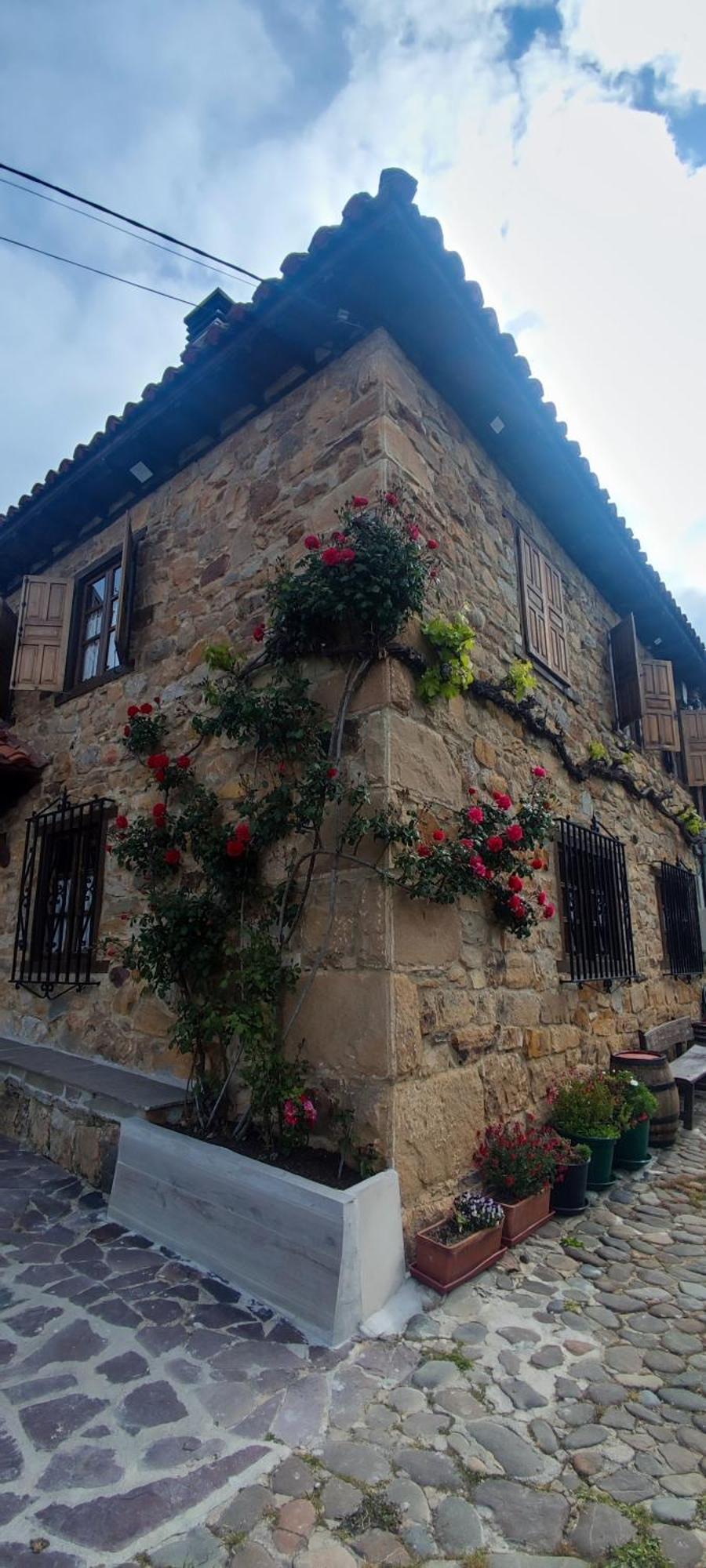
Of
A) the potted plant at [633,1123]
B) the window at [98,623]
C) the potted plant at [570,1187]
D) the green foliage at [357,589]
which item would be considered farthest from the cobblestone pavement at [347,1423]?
the window at [98,623]

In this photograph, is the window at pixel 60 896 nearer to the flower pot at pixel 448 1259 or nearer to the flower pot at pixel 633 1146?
the flower pot at pixel 448 1259

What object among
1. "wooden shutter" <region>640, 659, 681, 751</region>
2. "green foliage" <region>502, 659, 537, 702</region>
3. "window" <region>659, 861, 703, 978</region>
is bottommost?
"window" <region>659, 861, 703, 978</region>

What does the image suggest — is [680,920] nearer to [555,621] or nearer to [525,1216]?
[555,621]

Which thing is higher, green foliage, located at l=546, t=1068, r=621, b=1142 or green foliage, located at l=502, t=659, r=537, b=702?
green foliage, located at l=502, t=659, r=537, b=702

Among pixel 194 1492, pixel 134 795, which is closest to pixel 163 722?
pixel 134 795

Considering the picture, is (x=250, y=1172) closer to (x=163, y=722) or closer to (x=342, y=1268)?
(x=342, y=1268)

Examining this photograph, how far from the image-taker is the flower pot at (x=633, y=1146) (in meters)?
4.70

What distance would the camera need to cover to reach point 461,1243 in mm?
3000

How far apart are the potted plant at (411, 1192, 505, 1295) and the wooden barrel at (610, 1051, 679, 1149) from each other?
2280 mm

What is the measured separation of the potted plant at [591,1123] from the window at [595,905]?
0.86 meters

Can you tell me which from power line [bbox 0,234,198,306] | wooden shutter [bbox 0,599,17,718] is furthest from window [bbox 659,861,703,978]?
wooden shutter [bbox 0,599,17,718]

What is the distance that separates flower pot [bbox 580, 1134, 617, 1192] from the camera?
4254 millimetres

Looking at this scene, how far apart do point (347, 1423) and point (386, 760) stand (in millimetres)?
2389

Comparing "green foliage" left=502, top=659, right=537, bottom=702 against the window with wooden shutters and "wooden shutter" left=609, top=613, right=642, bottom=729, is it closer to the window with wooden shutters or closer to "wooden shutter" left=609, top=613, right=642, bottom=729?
the window with wooden shutters
